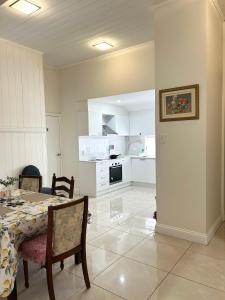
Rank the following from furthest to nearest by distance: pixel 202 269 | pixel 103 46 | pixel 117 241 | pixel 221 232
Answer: pixel 103 46, pixel 221 232, pixel 117 241, pixel 202 269

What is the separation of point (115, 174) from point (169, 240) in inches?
118

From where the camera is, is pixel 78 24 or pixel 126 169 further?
pixel 126 169

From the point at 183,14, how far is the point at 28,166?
345 centimetres

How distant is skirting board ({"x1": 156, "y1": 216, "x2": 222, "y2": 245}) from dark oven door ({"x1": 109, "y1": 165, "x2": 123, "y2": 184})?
2.59 metres

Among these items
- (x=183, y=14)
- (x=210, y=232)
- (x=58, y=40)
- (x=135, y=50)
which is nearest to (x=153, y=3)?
(x=183, y=14)

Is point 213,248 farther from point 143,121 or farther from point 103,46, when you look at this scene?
point 143,121

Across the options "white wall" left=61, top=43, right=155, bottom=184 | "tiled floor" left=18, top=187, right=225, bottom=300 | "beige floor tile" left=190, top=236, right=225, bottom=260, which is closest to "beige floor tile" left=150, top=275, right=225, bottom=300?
"tiled floor" left=18, top=187, right=225, bottom=300

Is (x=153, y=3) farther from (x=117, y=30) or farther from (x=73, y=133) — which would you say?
(x=73, y=133)

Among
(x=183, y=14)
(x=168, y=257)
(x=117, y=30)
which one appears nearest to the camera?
(x=168, y=257)

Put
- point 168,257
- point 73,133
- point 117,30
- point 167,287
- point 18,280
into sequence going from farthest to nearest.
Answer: point 73,133, point 117,30, point 168,257, point 18,280, point 167,287

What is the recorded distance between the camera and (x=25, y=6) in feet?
9.78

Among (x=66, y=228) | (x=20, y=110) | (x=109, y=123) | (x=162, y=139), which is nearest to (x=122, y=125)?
(x=109, y=123)

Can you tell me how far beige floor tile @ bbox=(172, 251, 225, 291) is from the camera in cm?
217

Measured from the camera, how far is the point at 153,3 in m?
3.01
